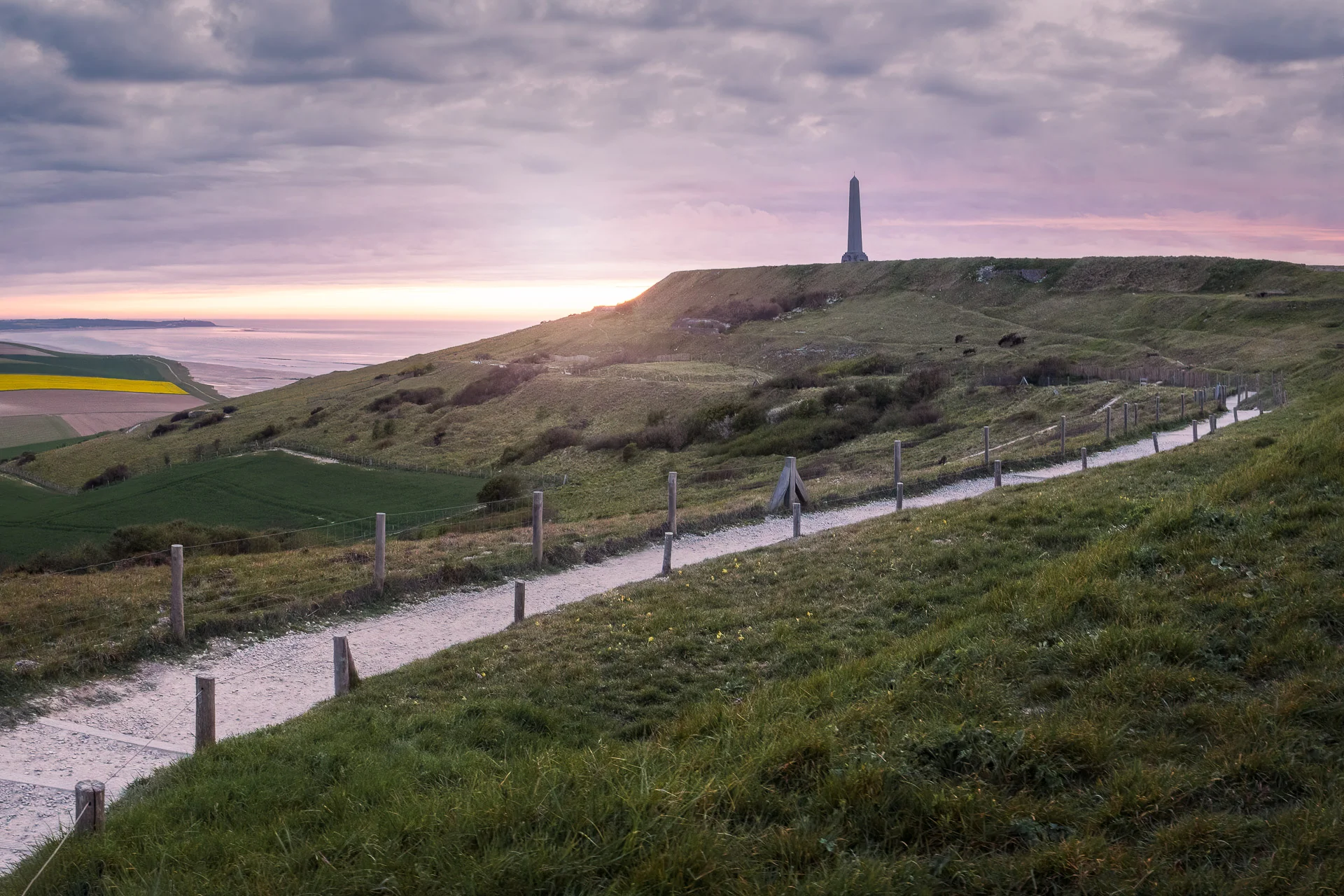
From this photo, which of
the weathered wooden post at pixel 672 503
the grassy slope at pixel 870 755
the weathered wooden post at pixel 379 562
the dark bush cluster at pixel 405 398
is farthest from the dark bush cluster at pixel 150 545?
the dark bush cluster at pixel 405 398

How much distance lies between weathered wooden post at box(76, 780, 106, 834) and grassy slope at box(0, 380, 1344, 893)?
0.58ft

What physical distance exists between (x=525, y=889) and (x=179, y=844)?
254cm

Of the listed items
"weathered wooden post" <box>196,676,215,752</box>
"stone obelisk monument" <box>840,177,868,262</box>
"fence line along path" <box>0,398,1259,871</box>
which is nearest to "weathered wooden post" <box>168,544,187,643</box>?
"fence line along path" <box>0,398,1259,871</box>

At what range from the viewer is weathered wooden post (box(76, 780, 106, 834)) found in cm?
561

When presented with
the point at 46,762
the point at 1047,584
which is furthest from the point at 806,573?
the point at 46,762

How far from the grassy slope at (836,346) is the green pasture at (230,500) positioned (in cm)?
734

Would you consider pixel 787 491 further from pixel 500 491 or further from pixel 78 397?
pixel 78 397

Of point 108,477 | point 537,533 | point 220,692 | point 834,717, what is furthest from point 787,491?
point 108,477

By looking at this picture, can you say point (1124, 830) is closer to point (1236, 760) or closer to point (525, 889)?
point (1236, 760)

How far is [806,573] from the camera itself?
13469mm

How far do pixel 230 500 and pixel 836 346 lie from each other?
202 ft

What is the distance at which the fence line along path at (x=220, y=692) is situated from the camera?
8719mm

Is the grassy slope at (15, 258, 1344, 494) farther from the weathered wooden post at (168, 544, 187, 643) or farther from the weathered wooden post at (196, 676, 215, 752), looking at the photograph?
the weathered wooden post at (196, 676, 215, 752)

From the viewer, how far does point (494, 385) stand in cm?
8250
